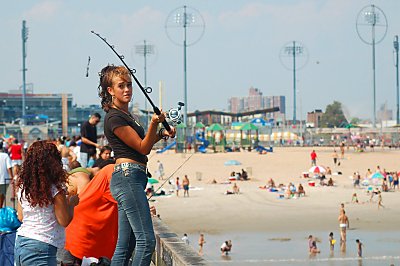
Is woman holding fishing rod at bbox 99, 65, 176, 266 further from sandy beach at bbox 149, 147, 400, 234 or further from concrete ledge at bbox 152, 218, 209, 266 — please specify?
sandy beach at bbox 149, 147, 400, 234

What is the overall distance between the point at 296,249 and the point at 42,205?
16296mm

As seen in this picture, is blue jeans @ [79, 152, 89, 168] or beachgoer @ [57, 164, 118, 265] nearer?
beachgoer @ [57, 164, 118, 265]

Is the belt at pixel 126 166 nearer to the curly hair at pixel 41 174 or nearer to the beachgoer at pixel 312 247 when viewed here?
the curly hair at pixel 41 174

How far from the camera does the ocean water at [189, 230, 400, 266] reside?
60.2ft

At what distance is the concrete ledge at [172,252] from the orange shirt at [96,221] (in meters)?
0.44

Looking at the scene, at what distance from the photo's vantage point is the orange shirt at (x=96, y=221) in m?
5.48

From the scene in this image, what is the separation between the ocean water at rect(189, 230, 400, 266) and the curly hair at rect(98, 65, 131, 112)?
12627mm

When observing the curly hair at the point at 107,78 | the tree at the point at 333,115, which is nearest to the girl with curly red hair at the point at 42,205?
the curly hair at the point at 107,78

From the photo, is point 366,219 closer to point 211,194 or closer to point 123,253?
point 211,194

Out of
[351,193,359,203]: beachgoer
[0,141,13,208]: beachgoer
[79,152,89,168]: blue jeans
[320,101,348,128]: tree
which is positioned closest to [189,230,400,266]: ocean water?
[79,152,89,168]: blue jeans

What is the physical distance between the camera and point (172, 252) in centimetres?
572

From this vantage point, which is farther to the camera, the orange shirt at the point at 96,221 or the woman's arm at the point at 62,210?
the orange shirt at the point at 96,221

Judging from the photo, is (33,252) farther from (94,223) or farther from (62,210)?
(94,223)

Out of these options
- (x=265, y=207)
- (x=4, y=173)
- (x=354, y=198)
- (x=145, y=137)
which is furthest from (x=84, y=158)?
(x=354, y=198)
